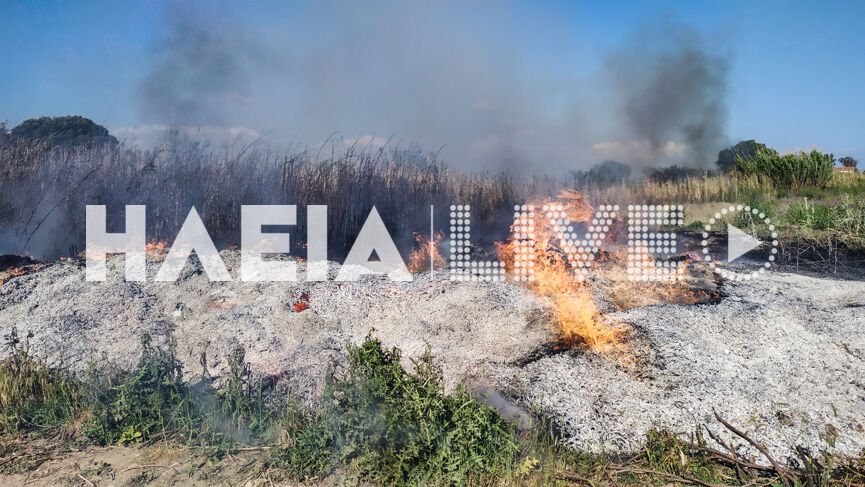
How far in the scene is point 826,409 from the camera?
11.7 ft

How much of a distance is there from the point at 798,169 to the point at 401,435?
14204 mm

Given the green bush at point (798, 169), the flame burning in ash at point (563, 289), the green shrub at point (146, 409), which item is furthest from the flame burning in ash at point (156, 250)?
the green bush at point (798, 169)

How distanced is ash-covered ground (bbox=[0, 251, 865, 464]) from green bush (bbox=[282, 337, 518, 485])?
17.2 inches

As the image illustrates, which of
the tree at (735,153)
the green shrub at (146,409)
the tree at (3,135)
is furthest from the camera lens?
the tree at (735,153)

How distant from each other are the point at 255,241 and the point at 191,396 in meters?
3.23

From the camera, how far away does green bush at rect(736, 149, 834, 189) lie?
13.8 metres

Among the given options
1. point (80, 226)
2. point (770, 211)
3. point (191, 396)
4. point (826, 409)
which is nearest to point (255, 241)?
point (80, 226)

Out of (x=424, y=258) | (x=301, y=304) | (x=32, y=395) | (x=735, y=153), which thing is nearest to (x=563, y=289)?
(x=424, y=258)

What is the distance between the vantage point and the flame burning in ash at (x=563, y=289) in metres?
4.34

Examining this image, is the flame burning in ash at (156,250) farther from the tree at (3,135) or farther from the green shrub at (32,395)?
the tree at (3,135)

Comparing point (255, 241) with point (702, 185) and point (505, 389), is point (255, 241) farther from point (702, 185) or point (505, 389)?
point (702, 185)

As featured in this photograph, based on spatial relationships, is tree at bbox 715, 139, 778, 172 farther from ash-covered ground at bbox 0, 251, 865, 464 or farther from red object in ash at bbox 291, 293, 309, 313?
red object in ash at bbox 291, 293, 309, 313

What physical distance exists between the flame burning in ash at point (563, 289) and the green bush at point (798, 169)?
9.65 metres

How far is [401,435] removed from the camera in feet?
9.79
